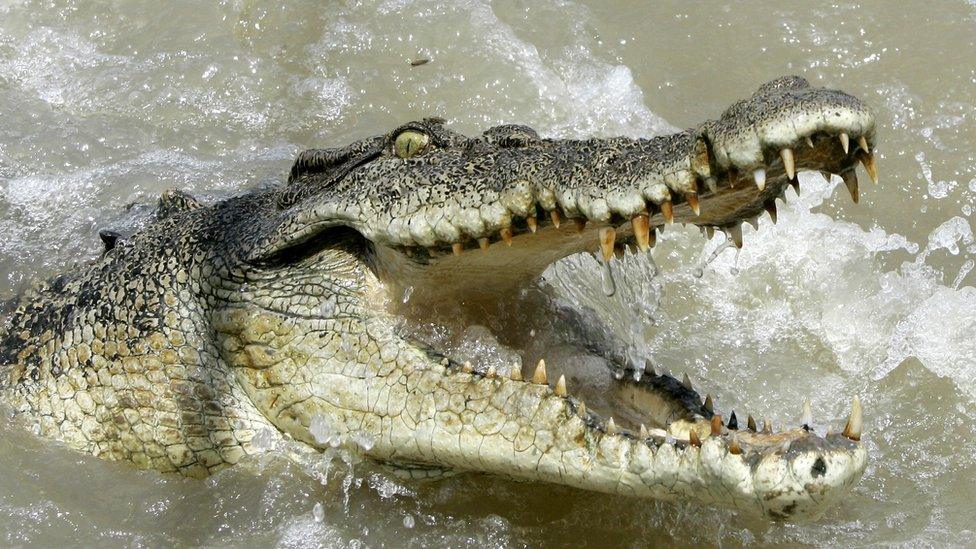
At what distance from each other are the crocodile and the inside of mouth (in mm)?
12

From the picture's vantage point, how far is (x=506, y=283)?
4.09 metres

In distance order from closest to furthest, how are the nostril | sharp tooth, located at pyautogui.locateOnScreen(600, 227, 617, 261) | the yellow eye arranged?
the nostril → sharp tooth, located at pyautogui.locateOnScreen(600, 227, 617, 261) → the yellow eye

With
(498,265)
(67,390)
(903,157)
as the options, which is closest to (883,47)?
(903,157)

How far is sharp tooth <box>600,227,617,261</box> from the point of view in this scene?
332cm

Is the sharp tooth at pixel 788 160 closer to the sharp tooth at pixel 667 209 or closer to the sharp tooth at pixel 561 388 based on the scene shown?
the sharp tooth at pixel 667 209

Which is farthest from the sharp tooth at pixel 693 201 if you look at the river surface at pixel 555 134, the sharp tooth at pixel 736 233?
the river surface at pixel 555 134

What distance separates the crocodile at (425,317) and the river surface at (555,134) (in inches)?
10.1

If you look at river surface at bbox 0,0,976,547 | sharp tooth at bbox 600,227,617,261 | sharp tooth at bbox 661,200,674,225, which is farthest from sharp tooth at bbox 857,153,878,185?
river surface at bbox 0,0,976,547

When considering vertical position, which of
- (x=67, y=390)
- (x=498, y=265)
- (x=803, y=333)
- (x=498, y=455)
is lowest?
(x=803, y=333)

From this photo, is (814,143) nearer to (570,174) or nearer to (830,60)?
(570,174)

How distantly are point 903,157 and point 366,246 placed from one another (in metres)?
4.54

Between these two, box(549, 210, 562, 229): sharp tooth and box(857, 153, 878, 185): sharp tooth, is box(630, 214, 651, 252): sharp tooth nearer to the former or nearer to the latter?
box(549, 210, 562, 229): sharp tooth

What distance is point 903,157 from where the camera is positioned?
715cm

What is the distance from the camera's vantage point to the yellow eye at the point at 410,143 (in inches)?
156
